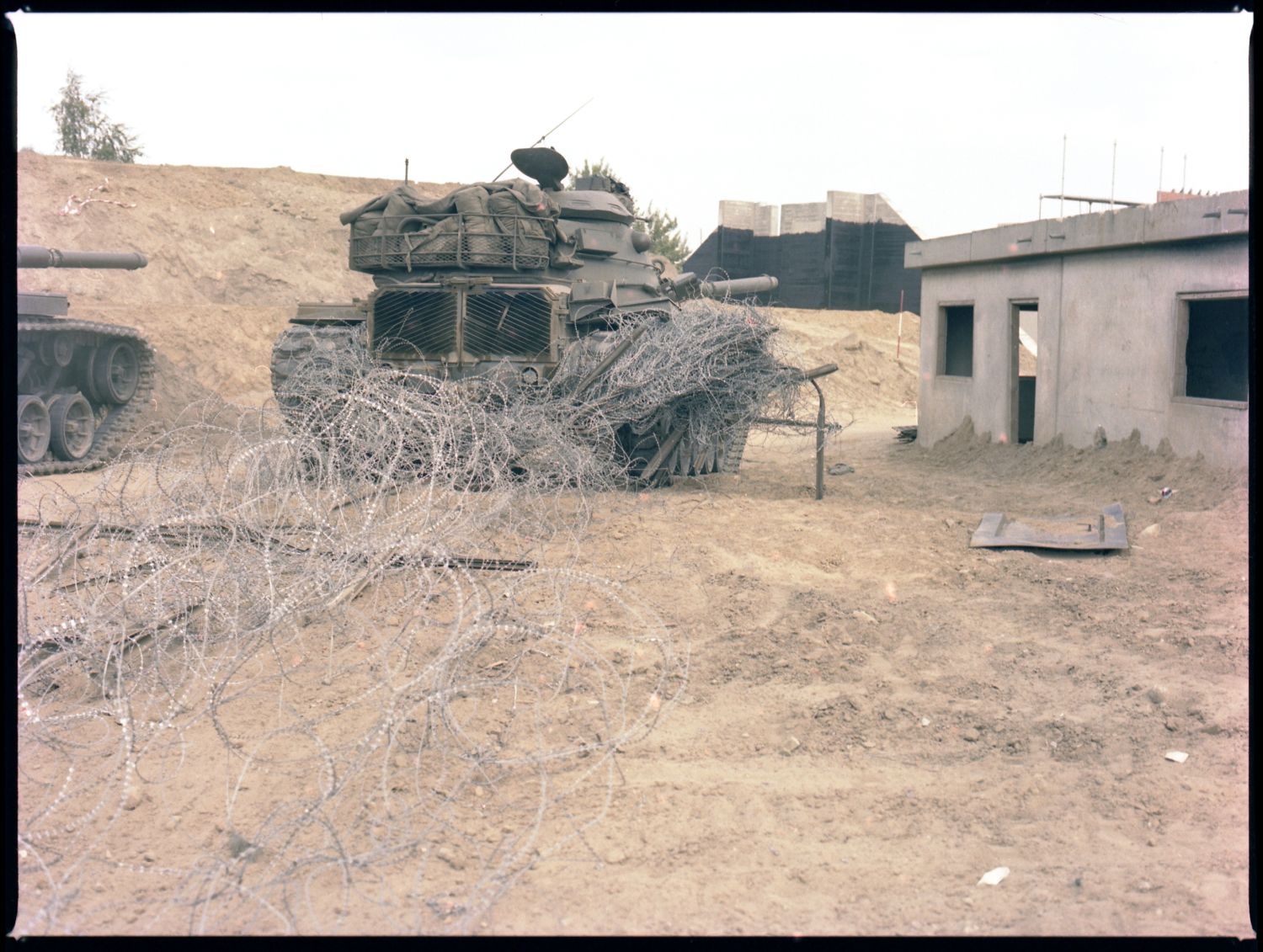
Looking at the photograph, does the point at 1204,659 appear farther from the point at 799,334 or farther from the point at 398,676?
the point at 799,334

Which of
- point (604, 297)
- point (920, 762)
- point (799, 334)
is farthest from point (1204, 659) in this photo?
point (799, 334)

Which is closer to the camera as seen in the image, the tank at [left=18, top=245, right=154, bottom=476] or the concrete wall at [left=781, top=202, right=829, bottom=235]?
the tank at [left=18, top=245, right=154, bottom=476]

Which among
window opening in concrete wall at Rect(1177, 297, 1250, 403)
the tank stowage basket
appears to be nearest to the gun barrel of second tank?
the tank stowage basket

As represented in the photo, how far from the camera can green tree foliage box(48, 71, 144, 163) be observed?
26.8m

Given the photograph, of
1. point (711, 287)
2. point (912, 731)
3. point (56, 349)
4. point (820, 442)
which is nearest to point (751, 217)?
point (711, 287)

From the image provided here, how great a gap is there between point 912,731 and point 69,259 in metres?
11.0

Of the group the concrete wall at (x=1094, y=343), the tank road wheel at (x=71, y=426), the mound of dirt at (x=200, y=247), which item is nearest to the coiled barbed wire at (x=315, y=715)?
the tank road wheel at (x=71, y=426)

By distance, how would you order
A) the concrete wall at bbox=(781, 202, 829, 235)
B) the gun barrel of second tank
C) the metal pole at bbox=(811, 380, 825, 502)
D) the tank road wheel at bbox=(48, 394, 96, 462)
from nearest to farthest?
the metal pole at bbox=(811, 380, 825, 502) → the tank road wheel at bbox=(48, 394, 96, 462) → the gun barrel of second tank → the concrete wall at bbox=(781, 202, 829, 235)

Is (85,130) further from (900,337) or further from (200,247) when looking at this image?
(900,337)

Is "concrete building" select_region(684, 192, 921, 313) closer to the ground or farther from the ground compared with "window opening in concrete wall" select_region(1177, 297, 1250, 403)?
farther from the ground

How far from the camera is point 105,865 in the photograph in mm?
3613

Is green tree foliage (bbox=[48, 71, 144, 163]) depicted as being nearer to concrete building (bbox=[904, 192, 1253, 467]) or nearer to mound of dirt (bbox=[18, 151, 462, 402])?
mound of dirt (bbox=[18, 151, 462, 402])

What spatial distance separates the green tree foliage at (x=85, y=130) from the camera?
26797 millimetres

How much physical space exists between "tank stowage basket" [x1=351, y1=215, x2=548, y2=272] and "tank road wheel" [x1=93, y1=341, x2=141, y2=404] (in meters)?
4.56
